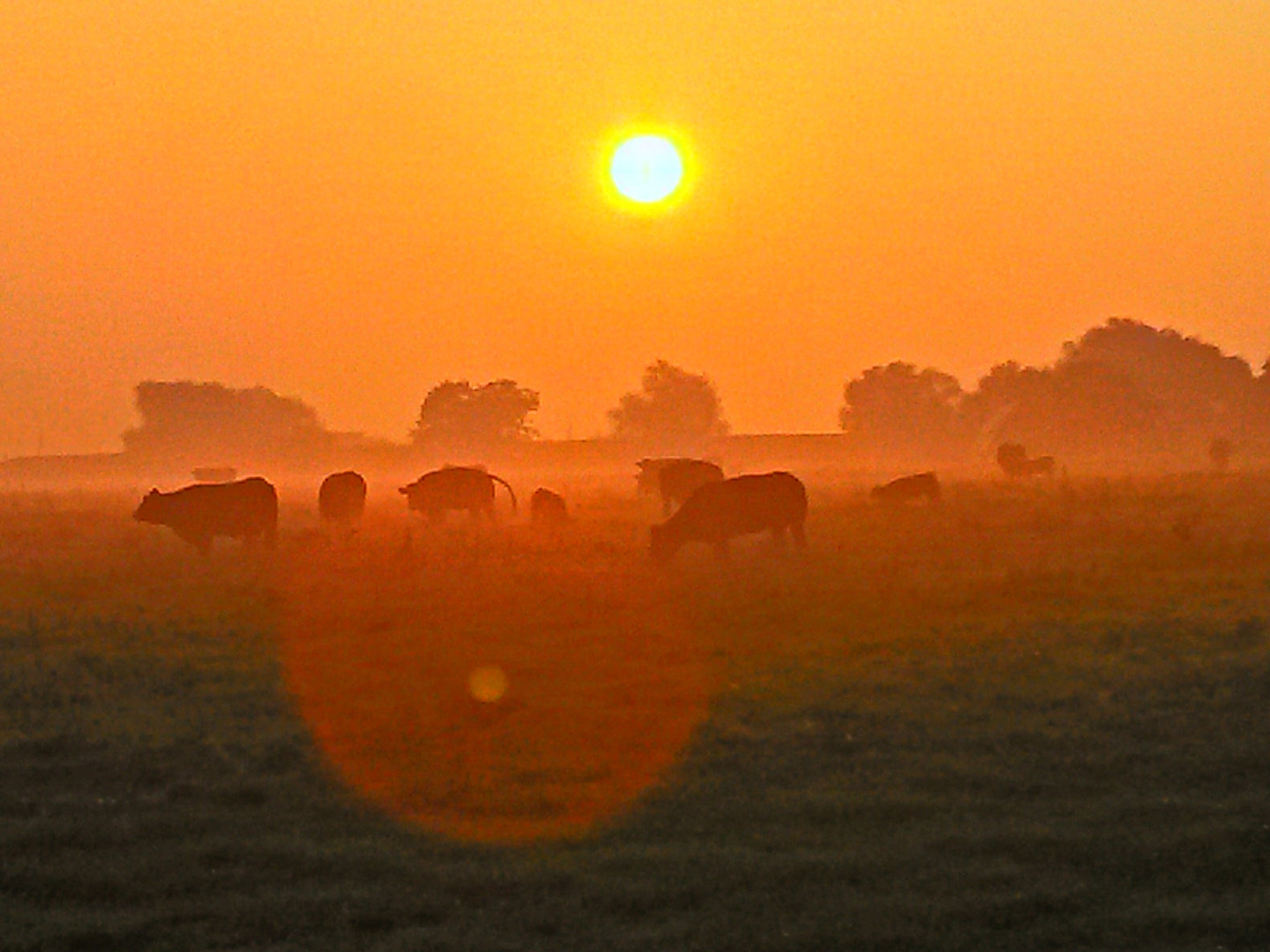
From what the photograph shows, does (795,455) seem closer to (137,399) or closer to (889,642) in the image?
(137,399)

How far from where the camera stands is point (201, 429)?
153000 mm

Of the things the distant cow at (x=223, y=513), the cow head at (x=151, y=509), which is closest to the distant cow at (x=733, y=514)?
the distant cow at (x=223, y=513)

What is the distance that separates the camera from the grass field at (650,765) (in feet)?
27.1

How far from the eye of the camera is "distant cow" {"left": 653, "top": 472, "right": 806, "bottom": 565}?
88.8ft

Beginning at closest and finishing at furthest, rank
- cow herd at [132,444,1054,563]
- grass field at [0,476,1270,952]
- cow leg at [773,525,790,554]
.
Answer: grass field at [0,476,1270,952] < cow herd at [132,444,1054,563] < cow leg at [773,525,790,554]

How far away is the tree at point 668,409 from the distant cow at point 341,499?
372ft

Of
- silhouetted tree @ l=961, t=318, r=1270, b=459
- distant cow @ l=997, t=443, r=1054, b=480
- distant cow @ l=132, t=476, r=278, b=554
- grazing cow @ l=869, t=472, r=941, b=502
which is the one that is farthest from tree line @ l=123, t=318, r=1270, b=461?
distant cow @ l=132, t=476, r=278, b=554

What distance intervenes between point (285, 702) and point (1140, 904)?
28.2 feet

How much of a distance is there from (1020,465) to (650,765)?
53.8m

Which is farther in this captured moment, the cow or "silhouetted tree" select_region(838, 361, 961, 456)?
"silhouetted tree" select_region(838, 361, 961, 456)

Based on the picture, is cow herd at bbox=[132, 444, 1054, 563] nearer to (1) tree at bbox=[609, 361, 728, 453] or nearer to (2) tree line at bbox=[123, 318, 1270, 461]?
(2) tree line at bbox=[123, 318, 1270, 461]

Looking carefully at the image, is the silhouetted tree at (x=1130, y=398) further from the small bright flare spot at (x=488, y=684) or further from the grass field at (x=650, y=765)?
the small bright flare spot at (x=488, y=684)

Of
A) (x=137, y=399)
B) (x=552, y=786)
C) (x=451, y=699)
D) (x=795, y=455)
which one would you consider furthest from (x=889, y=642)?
(x=137, y=399)

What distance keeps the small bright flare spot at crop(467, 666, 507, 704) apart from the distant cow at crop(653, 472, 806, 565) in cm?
1124
